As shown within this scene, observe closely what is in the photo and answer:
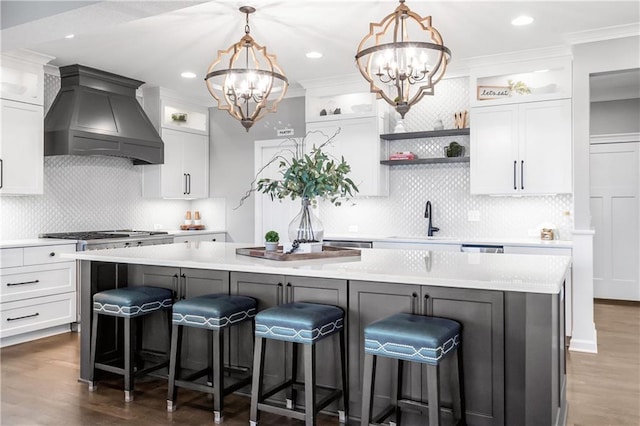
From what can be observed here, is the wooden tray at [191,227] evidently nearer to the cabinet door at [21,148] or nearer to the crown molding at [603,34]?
the cabinet door at [21,148]

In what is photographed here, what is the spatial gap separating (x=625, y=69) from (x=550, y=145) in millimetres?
879

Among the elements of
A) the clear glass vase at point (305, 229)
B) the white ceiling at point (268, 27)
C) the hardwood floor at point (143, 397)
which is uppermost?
the white ceiling at point (268, 27)

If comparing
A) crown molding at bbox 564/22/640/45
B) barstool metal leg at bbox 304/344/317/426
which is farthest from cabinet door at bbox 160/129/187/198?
crown molding at bbox 564/22/640/45

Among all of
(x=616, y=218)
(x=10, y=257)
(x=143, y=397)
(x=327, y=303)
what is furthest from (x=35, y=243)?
(x=616, y=218)

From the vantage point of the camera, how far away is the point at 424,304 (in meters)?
2.69

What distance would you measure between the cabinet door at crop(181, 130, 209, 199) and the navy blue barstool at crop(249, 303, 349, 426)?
4476 mm

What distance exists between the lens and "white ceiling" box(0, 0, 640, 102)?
322 centimetres

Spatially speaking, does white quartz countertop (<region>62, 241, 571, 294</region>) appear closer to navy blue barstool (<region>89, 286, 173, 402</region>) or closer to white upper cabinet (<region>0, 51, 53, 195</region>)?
navy blue barstool (<region>89, 286, 173, 402</region>)

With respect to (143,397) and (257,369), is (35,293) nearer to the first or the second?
(143,397)

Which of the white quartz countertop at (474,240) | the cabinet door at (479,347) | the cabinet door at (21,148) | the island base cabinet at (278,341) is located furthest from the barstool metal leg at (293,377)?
the cabinet door at (21,148)

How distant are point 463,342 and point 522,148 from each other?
3.03 m

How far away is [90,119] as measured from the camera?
214 inches

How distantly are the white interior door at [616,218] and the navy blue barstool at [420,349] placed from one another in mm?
5264

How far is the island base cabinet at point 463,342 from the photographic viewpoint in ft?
8.36
